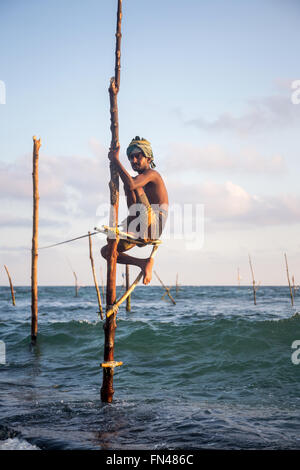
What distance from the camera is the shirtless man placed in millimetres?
6062

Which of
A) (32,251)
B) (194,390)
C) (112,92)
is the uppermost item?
(112,92)

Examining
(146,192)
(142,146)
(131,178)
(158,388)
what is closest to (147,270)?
(146,192)

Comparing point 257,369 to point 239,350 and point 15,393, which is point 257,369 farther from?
point 15,393

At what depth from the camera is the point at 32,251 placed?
1427 centimetres

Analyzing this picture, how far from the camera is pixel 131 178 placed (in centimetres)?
583

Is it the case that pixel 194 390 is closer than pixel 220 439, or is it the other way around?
pixel 220 439

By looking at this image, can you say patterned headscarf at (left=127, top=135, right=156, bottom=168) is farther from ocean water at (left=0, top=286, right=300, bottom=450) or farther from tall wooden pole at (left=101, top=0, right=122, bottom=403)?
ocean water at (left=0, top=286, right=300, bottom=450)

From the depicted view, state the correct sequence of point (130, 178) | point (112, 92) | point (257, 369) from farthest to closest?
point (257, 369) < point (112, 92) < point (130, 178)

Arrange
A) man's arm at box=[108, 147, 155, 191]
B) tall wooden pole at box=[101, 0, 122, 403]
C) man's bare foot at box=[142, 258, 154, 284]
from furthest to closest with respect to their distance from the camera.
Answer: tall wooden pole at box=[101, 0, 122, 403]
man's bare foot at box=[142, 258, 154, 284]
man's arm at box=[108, 147, 155, 191]

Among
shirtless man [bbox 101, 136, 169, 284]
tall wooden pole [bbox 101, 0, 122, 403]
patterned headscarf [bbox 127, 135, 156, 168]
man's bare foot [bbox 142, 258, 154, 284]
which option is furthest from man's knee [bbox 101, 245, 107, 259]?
patterned headscarf [bbox 127, 135, 156, 168]

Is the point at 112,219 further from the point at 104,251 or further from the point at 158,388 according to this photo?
the point at 158,388

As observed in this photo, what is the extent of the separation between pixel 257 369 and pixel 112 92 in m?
8.96

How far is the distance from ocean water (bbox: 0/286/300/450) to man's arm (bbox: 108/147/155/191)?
3.85 m
